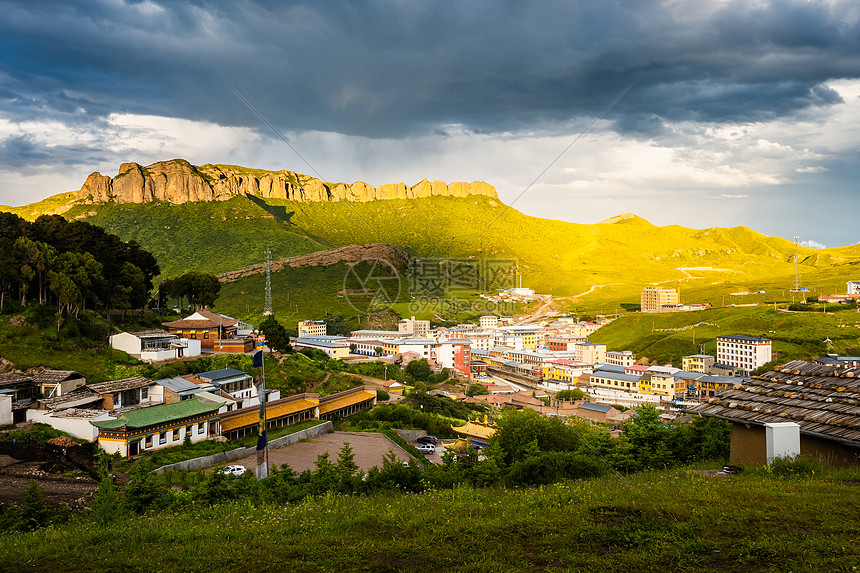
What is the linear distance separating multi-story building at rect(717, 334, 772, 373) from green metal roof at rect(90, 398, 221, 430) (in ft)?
178

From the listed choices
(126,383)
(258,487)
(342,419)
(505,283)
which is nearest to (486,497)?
(258,487)

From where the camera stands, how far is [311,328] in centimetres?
7188

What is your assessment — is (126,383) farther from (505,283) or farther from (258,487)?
(505,283)

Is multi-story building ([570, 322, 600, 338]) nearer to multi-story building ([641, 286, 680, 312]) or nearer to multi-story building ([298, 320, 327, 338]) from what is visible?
multi-story building ([641, 286, 680, 312])

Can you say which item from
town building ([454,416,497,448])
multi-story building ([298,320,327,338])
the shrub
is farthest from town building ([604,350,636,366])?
the shrub

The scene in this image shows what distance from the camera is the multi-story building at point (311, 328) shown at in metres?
70.9

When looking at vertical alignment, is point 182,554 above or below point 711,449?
above

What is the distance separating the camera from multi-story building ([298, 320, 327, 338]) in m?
70.9

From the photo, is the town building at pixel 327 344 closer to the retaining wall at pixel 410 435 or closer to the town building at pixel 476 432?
the retaining wall at pixel 410 435

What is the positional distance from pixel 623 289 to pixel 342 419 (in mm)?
106375

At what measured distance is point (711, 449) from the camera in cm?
1134

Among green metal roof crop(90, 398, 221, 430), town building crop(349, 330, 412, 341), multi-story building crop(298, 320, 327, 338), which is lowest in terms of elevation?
town building crop(349, 330, 412, 341)

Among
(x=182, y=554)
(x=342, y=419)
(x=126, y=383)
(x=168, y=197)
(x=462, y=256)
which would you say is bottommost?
(x=342, y=419)

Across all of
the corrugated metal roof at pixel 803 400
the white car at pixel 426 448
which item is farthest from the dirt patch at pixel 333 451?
the corrugated metal roof at pixel 803 400
